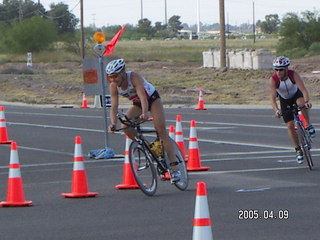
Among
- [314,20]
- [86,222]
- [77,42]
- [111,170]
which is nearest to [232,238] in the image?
[86,222]

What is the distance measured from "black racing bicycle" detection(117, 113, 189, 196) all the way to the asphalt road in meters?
0.20

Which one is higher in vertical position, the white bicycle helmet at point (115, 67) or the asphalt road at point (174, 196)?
the white bicycle helmet at point (115, 67)

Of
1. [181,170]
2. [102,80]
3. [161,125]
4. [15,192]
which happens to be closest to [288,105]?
[181,170]

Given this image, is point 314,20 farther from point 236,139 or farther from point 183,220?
point 183,220

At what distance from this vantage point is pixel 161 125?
12273mm

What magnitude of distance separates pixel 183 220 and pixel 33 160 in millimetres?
7952

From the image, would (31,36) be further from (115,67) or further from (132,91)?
(115,67)

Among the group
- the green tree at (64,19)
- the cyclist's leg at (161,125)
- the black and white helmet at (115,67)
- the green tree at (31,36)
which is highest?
the green tree at (64,19)

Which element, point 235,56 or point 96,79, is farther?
point 235,56

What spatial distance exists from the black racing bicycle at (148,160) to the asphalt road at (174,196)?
201 mm

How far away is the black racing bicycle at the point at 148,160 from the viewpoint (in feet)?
39.8

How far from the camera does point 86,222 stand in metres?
10.2

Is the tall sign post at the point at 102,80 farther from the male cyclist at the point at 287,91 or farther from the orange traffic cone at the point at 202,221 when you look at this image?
the orange traffic cone at the point at 202,221

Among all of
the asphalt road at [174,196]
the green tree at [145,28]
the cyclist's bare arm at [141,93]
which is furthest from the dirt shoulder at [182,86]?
the green tree at [145,28]
